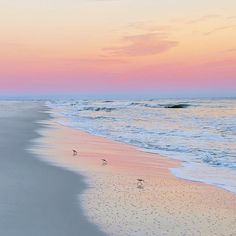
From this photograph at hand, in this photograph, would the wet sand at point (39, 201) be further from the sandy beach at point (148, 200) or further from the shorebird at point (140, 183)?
the shorebird at point (140, 183)

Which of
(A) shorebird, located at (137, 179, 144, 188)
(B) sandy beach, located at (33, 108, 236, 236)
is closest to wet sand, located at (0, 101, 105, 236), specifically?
(B) sandy beach, located at (33, 108, 236, 236)

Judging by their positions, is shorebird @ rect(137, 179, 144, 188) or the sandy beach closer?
the sandy beach

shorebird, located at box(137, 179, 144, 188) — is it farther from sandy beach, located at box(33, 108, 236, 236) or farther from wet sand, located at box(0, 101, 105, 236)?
wet sand, located at box(0, 101, 105, 236)

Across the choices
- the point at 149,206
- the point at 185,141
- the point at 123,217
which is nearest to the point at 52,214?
the point at 123,217

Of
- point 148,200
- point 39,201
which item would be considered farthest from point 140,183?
point 39,201

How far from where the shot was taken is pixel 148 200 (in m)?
7.13

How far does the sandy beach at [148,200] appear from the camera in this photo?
222 inches

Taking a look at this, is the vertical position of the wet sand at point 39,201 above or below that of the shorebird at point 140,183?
above

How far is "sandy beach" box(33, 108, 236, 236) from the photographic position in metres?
5.64

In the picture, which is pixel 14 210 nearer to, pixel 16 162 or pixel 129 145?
pixel 16 162

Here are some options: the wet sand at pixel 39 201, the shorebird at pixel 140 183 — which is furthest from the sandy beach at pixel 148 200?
the wet sand at pixel 39 201

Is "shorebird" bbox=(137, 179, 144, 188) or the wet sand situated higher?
the wet sand

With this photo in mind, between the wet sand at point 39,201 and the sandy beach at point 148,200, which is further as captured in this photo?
the sandy beach at point 148,200

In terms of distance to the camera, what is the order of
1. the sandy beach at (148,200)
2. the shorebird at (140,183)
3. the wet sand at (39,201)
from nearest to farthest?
the wet sand at (39,201), the sandy beach at (148,200), the shorebird at (140,183)
